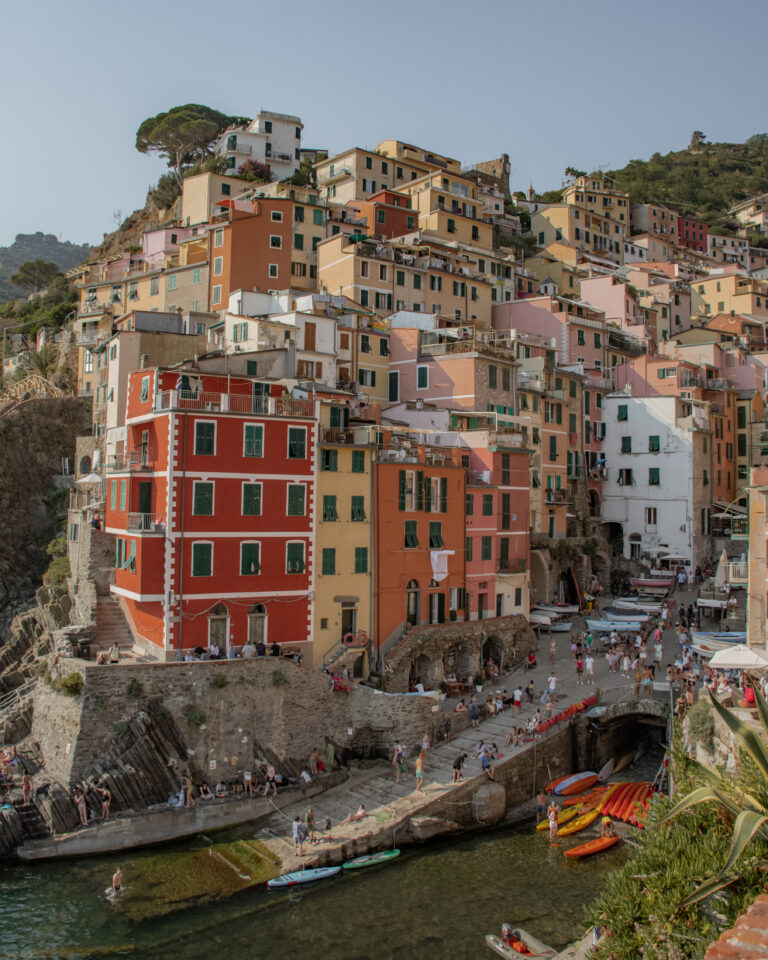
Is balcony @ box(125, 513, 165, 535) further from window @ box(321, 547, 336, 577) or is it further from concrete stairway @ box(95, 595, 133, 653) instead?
window @ box(321, 547, 336, 577)

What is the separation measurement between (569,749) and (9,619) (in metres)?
35.6

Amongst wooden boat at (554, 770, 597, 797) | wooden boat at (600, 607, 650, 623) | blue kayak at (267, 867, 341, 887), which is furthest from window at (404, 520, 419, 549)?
blue kayak at (267, 867, 341, 887)

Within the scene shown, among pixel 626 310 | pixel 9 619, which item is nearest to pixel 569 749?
pixel 9 619

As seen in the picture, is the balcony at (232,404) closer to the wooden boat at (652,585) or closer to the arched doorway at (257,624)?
the arched doorway at (257,624)

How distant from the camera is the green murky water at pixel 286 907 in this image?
23156 mm

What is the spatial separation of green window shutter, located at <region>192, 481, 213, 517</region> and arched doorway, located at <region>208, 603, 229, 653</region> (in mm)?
3800

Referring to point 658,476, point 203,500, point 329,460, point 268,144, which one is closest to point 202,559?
point 203,500

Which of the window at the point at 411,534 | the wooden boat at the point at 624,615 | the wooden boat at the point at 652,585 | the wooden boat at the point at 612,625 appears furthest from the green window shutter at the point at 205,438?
the wooden boat at the point at 652,585

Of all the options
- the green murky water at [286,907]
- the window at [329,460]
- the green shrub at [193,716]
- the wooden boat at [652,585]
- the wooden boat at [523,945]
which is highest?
the window at [329,460]

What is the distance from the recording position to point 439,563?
41312 mm

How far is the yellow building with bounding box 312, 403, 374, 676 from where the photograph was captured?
1457 inches

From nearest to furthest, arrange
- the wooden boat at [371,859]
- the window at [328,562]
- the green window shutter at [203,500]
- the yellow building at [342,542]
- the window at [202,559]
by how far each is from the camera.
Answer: the wooden boat at [371,859] < the window at [202,559] < the green window shutter at [203,500] < the yellow building at [342,542] < the window at [328,562]

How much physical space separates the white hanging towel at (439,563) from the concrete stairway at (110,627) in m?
14.4

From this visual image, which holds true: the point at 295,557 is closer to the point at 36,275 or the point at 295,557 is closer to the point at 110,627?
the point at 110,627
